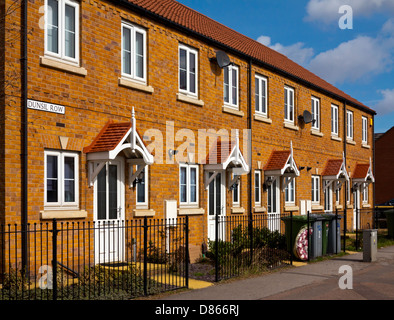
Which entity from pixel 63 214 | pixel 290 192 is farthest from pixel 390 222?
pixel 63 214

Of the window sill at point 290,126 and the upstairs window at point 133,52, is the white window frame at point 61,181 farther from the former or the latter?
the window sill at point 290,126

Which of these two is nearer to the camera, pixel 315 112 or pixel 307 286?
pixel 307 286

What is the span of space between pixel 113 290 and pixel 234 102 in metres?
9.44

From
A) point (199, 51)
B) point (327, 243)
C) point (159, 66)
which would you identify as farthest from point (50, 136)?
point (327, 243)

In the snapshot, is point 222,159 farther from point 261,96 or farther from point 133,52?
point 261,96

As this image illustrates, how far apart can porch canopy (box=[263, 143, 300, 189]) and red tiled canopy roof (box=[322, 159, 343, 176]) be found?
4606mm

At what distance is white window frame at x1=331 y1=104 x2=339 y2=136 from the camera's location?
2502cm

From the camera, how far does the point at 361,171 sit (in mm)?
27047

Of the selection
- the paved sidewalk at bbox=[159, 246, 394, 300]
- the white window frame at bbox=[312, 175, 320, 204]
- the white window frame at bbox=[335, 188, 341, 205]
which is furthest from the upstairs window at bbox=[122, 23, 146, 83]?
the white window frame at bbox=[335, 188, 341, 205]

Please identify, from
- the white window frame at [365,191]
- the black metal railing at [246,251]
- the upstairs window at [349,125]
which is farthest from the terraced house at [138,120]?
the white window frame at [365,191]

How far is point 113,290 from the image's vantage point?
9.53 m

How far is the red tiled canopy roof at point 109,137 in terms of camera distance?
1159 cm

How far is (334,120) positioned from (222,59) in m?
11.0

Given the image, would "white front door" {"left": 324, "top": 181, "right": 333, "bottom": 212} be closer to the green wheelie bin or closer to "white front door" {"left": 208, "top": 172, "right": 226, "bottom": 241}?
the green wheelie bin
